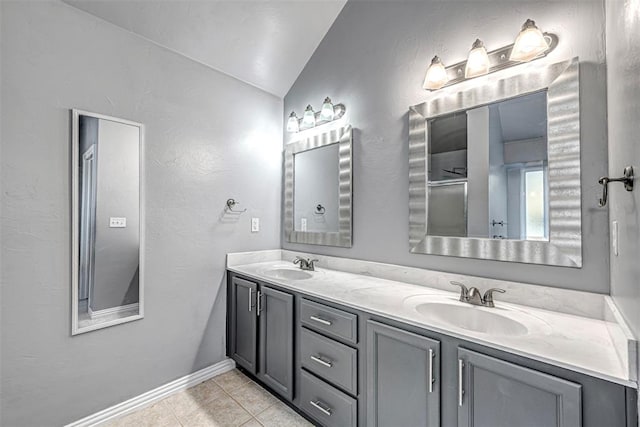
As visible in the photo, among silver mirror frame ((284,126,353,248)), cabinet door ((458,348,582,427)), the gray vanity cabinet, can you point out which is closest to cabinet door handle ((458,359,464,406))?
cabinet door ((458,348,582,427))

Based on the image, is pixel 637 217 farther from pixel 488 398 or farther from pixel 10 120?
pixel 10 120

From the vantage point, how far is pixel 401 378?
120 centimetres

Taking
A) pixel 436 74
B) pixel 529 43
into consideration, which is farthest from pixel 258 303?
pixel 529 43

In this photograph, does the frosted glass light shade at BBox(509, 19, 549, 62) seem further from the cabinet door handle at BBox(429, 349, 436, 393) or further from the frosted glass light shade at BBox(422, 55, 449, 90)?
the cabinet door handle at BBox(429, 349, 436, 393)

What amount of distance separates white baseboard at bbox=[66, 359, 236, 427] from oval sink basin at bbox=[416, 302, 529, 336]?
169 cm

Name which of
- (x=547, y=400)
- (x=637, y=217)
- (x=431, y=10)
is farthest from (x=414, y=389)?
(x=431, y=10)

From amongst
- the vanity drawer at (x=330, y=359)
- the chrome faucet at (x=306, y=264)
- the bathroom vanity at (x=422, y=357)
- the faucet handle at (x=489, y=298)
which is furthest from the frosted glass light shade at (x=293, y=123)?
the faucet handle at (x=489, y=298)

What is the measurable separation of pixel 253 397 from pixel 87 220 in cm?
152

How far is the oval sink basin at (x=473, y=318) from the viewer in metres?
1.23

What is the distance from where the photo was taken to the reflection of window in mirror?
221 centimetres

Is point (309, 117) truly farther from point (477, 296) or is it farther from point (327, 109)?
point (477, 296)

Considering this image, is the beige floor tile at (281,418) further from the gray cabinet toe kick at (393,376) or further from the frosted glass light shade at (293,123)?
the frosted glass light shade at (293,123)

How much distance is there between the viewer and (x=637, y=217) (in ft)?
2.44

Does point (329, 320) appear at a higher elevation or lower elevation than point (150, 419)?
higher
